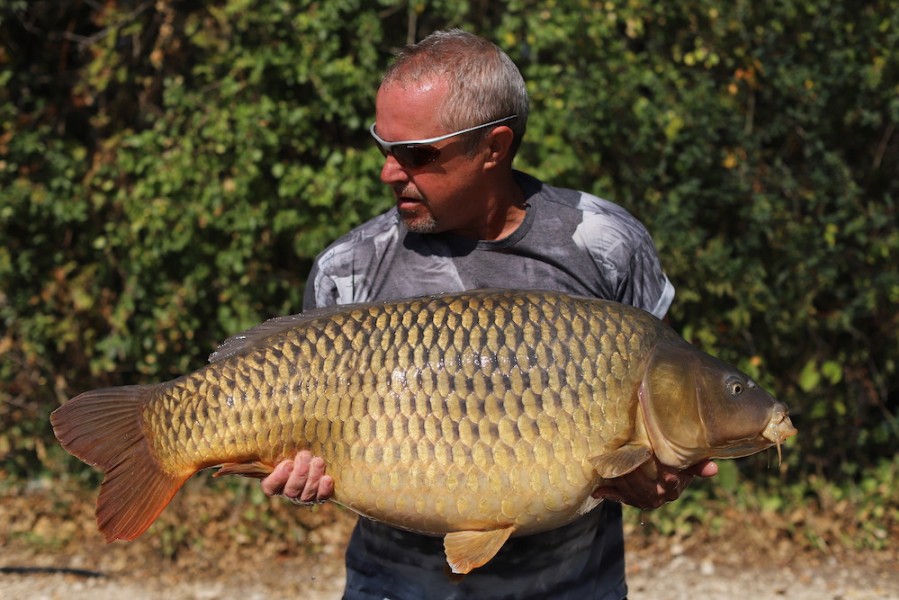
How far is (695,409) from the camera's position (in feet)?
6.11

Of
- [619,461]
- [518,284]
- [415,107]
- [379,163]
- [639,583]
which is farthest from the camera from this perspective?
[379,163]

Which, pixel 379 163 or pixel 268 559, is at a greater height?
pixel 379 163

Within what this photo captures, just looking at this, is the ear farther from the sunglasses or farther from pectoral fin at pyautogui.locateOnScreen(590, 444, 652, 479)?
pectoral fin at pyautogui.locateOnScreen(590, 444, 652, 479)

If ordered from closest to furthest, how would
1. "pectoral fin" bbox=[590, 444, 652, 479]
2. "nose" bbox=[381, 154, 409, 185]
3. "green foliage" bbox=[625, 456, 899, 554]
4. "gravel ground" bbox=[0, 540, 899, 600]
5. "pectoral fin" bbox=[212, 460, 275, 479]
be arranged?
"pectoral fin" bbox=[590, 444, 652, 479] → "pectoral fin" bbox=[212, 460, 275, 479] → "nose" bbox=[381, 154, 409, 185] → "gravel ground" bbox=[0, 540, 899, 600] → "green foliage" bbox=[625, 456, 899, 554]

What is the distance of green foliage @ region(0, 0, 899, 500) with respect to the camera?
14.4 feet

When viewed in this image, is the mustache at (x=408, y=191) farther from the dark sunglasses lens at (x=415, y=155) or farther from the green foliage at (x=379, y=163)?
the green foliage at (x=379, y=163)

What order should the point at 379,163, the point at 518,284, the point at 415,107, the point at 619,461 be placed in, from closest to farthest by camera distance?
the point at 619,461 → the point at 415,107 → the point at 518,284 → the point at 379,163

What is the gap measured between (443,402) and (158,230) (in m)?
3.16

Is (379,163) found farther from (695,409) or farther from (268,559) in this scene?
(695,409)

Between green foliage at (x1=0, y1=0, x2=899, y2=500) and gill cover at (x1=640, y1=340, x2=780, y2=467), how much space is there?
8.52 ft

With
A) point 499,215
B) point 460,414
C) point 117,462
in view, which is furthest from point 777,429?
point 117,462

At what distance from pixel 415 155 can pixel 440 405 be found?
50 centimetres

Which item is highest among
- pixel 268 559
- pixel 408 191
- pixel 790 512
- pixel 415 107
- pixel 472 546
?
pixel 415 107

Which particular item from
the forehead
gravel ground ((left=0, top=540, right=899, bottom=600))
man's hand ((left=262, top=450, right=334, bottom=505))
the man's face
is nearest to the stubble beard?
the man's face
